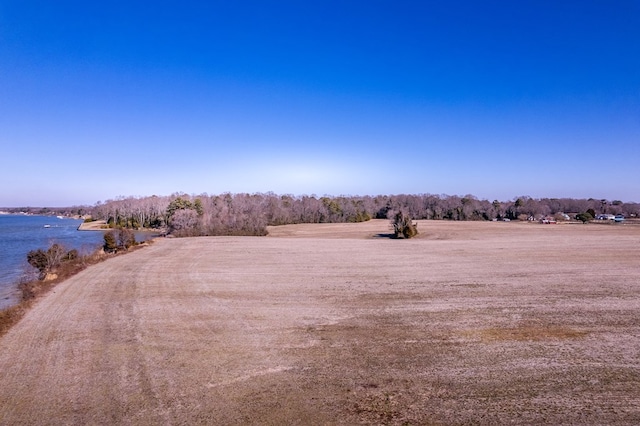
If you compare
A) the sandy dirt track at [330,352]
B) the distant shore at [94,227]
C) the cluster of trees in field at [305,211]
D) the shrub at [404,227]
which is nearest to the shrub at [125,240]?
the sandy dirt track at [330,352]

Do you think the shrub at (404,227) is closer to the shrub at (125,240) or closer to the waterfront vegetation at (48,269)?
the waterfront vegetation at (48,269)

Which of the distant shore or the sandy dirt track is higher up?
the sandy dirt track

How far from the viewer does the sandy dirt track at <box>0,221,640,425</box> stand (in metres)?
Answer: 8.01

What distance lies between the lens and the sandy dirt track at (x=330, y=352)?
315 inches

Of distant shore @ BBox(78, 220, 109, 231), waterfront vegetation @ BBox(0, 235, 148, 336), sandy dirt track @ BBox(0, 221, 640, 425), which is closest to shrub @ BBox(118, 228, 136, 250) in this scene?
waterfront vegetation @ BBox(0, 235, 148, 336)

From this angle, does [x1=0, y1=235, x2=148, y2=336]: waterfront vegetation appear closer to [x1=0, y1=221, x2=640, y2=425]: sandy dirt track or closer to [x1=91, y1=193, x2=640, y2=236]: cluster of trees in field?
[x1=0, y1=221, x2=640, y2=425]: sandy dirt track

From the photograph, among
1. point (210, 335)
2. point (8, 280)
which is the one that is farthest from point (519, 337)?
point (8, 280)

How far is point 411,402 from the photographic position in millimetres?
8234

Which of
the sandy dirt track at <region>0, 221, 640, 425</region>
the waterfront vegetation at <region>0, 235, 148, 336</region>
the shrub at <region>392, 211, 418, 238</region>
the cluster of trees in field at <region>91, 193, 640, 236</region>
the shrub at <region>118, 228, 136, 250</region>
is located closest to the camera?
the sandy dirt track at <region>0, 221, 640, 425</region>

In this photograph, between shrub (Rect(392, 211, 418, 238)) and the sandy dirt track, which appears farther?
shrub (Rect(392, 211, 418, 238))

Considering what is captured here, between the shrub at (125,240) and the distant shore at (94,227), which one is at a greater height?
the shrub at (125,240)

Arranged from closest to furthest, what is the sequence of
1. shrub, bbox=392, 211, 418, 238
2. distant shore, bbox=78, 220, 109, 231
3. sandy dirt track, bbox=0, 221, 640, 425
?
sandy dirt track, bbox=0, 221, 640, 425 < shrub, bbox=392, 211, 418, 238 < distant shore, bbox=78, 220, 109, 231

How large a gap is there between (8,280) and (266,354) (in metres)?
27.9

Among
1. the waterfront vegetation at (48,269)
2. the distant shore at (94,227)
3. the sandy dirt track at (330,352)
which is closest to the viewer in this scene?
the sandy dirt track at (330,352)
